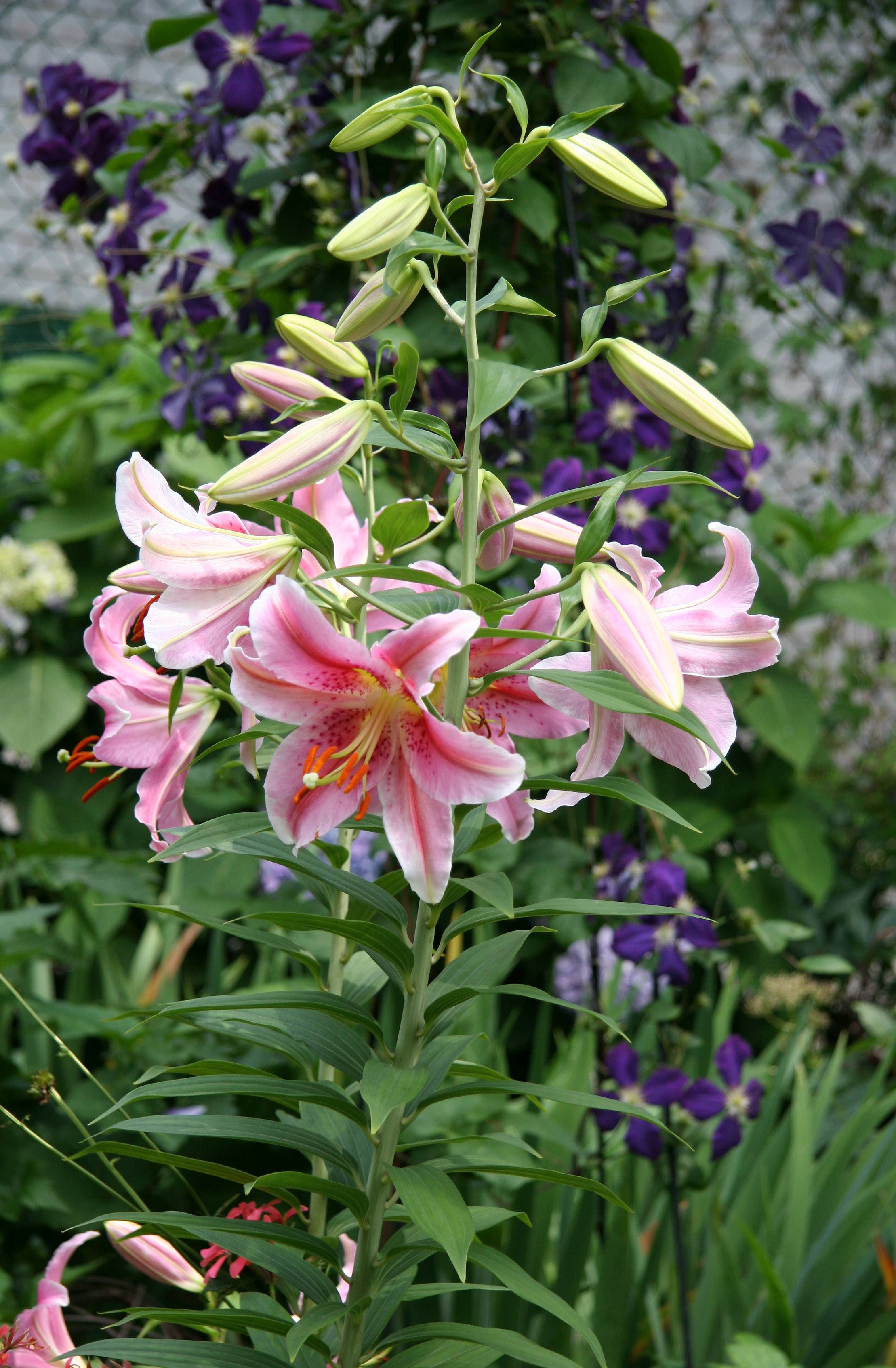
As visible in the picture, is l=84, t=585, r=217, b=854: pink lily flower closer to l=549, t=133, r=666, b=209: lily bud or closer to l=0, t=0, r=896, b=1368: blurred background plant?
l=0, t=0, r=896, b=1368: blurred background plant

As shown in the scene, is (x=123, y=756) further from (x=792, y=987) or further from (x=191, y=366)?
(x=792, y=987)

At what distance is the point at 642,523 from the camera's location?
4.42 ft

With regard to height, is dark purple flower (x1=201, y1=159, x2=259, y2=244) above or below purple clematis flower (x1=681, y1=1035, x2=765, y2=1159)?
above

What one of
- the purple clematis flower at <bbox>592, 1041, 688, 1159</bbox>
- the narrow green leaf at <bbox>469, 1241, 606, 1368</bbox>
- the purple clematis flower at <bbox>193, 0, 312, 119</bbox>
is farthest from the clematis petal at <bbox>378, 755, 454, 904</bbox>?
the purple clematis flower at <bbox>193, 0, 312, 119</bbox>

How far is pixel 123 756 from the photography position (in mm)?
664

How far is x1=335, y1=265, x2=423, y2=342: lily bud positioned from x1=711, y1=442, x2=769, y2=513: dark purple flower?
0.83m

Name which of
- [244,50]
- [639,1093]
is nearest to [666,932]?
[639,1093]

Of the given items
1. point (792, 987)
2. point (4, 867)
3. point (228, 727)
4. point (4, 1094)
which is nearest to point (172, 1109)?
point (4, 1094)

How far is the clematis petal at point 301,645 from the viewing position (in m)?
0.50

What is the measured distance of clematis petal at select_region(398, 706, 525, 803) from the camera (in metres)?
0.50

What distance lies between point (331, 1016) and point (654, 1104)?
2.23ft

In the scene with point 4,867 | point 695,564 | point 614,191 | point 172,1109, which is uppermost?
point 614,191

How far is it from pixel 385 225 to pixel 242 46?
0.93 meters

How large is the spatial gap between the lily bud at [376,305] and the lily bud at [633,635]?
0.17 m
